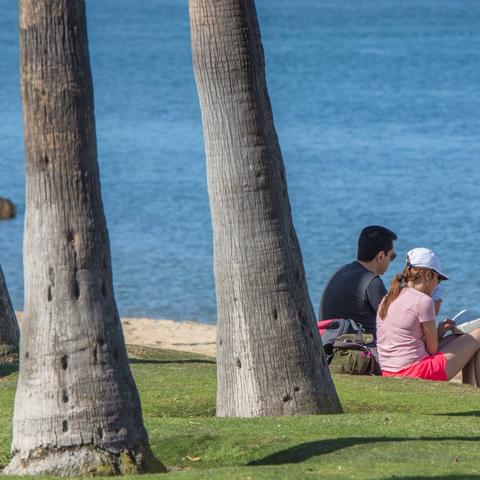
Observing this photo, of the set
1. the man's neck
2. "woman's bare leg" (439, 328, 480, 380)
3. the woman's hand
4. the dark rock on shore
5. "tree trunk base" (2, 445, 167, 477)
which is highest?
the dark rock on shore

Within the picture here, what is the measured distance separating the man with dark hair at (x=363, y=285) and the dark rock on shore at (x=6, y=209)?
68.3 feet

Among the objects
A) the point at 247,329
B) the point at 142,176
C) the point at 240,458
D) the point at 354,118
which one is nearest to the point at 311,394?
the point at 247,329

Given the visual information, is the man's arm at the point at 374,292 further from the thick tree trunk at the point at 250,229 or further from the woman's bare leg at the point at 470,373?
the thick tree trunk at the point at 250,229

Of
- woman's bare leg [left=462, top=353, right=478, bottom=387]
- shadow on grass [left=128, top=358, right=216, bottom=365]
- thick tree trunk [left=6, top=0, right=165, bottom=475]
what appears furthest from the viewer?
shadow on grass [left=128, top=358, right=216, bottom=365]

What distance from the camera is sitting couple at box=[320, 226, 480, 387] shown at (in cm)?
1018

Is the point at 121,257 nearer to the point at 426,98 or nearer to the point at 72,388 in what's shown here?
the point at 72,388

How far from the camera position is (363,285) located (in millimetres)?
11016

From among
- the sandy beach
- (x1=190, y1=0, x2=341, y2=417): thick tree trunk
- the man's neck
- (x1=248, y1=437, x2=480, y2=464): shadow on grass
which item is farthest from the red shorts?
the sandy beach

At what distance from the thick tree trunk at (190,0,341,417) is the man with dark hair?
6.47 ft

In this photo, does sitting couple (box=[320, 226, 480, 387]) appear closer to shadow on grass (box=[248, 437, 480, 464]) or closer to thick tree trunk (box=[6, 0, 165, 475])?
shadow on grass (box=[248, 437, 480, 464])

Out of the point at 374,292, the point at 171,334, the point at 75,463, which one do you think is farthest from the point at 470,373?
the point at 171,334

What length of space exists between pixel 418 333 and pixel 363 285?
0.92 m

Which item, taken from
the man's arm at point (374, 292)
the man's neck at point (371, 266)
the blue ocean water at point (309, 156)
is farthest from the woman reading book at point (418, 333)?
the blue ocean water at point (309, 156)

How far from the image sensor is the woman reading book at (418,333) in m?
10.2
